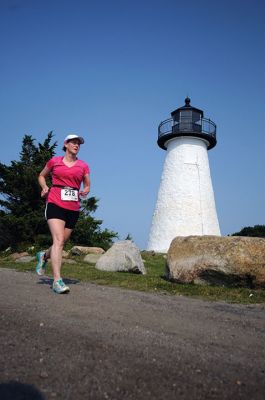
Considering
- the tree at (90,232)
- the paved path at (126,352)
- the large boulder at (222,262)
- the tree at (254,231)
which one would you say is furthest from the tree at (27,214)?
the tree at (254,231)

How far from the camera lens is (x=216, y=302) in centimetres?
542

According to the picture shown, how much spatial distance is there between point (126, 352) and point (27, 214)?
16207mm

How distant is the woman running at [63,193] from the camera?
556cm

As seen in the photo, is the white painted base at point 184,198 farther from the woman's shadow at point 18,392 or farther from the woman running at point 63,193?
the woman's shadow at point 18,392

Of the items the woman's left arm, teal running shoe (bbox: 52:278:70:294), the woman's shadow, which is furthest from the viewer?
the woman's left arm

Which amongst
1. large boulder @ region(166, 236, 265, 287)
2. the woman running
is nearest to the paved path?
the woman running

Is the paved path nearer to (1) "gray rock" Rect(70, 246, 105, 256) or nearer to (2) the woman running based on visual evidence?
(2) the woman running

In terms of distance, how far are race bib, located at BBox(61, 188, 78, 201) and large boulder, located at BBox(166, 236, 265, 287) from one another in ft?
11.1

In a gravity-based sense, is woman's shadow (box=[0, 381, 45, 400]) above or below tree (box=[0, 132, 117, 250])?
below

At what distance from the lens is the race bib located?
5.62 metres

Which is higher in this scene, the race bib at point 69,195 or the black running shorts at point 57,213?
the race bib at point 69,195

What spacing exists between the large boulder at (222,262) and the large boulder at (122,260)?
88.1 inches

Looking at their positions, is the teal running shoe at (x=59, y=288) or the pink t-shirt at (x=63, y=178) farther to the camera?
the pink t-shirt at (x=63, y=178)

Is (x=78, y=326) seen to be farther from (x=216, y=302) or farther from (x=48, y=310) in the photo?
(x=216, y=302)
